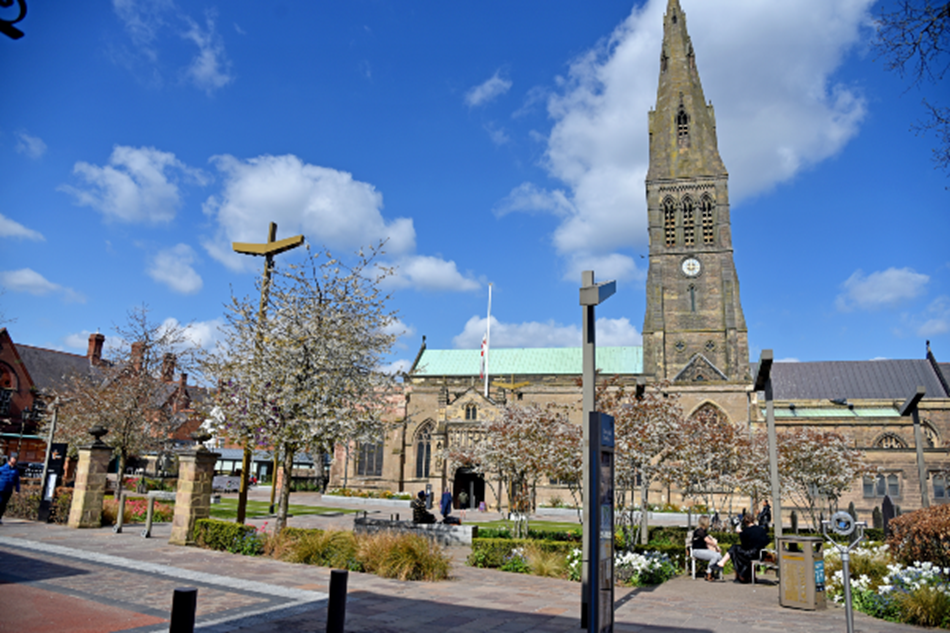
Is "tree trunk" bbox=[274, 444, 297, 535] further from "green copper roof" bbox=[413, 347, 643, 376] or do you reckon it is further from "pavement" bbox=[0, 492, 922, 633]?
"green copper roof" bbox=[413, 347, 643, 376]

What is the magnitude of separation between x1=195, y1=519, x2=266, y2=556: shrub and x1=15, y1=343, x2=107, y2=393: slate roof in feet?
169

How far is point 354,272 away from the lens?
18250 millimetres

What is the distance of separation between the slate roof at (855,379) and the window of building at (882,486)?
11.7 meters

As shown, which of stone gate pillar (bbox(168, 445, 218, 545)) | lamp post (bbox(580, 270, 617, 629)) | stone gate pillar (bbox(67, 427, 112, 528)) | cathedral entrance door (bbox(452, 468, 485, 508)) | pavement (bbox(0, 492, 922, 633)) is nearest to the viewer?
lamp post (bbox(580, 270, 617, 629))

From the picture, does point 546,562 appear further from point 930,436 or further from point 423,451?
point 930,436

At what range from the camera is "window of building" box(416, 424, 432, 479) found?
2028 inches

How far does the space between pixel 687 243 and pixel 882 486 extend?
2525 cm

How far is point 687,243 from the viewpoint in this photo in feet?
182

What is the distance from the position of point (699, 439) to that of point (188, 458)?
20470 mm

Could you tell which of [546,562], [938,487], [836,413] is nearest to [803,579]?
[546,562]

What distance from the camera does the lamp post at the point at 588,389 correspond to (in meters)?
7.14

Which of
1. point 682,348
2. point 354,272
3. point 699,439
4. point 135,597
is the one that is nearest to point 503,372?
point 682,348

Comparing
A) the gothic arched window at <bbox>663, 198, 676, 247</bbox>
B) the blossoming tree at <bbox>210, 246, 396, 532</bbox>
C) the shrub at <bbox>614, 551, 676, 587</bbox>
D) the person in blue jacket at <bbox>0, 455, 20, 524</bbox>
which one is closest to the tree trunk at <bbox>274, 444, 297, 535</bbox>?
the blossoming tree at <bbox>210, 246, 396, 532</bbox>

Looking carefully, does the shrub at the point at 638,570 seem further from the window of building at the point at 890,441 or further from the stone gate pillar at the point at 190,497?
the window of building at the point at 890,441
